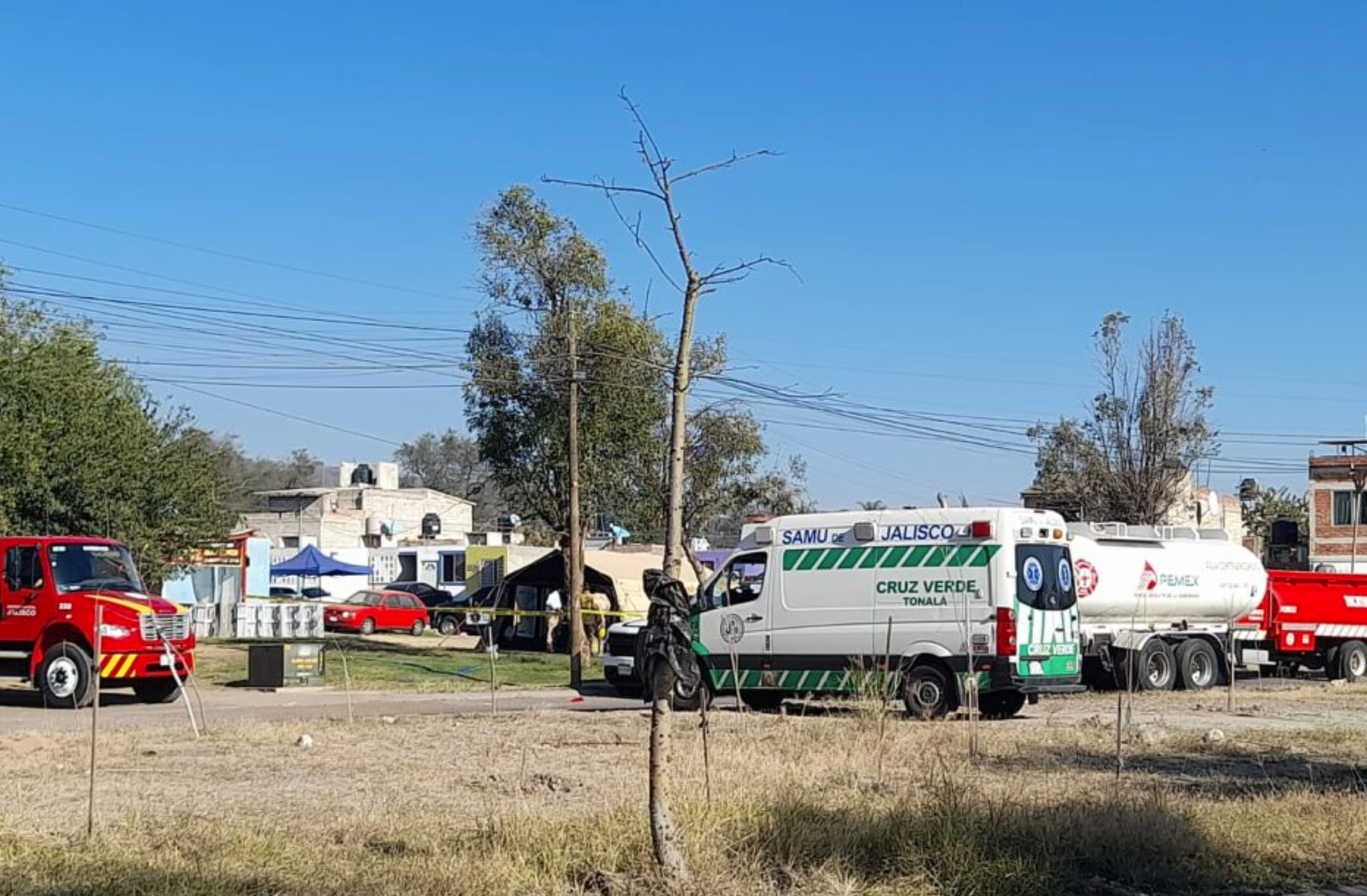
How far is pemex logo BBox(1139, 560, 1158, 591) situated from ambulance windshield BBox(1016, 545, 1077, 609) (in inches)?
254

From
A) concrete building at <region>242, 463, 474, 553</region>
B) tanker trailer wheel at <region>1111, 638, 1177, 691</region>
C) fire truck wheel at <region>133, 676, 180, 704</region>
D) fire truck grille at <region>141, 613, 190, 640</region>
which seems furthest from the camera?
concrete building at <region>242, 463, 474, 553</region>

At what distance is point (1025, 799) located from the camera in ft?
34.3

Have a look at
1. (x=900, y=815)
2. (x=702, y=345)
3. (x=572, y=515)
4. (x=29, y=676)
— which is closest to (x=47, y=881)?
(x=900, y=815)

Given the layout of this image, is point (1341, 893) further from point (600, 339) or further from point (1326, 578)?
point (600, 339)

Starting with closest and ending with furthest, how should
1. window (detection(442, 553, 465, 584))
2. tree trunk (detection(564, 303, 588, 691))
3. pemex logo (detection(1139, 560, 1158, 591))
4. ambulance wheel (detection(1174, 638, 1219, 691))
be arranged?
pemex logo (detection(1139, 560, 1158, 591)) → ambulance wheel (detection(1174, 638, 1219, 691)) → tree trunk (detection(564, 303, 588, 691)) → window (detection(442, 553, 465, 584))

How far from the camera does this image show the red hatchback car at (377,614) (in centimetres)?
5078

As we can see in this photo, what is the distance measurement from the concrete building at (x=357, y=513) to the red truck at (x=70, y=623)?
2105 inches

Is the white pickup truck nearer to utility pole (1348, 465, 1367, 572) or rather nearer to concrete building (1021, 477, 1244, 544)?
concrete building (1021, 477, 1244, 544)

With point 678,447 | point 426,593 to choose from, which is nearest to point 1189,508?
point 426,593

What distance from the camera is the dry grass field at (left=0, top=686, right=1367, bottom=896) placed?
8.36m

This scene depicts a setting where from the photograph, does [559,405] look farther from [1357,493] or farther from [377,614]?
[1357,493]

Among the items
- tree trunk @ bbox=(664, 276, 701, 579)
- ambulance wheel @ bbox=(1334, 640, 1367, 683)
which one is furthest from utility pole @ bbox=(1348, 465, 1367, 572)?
tree trunk @ bbox=(664, 276, 701, 579)

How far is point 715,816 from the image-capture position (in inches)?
355

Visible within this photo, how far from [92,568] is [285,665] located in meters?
4.35
